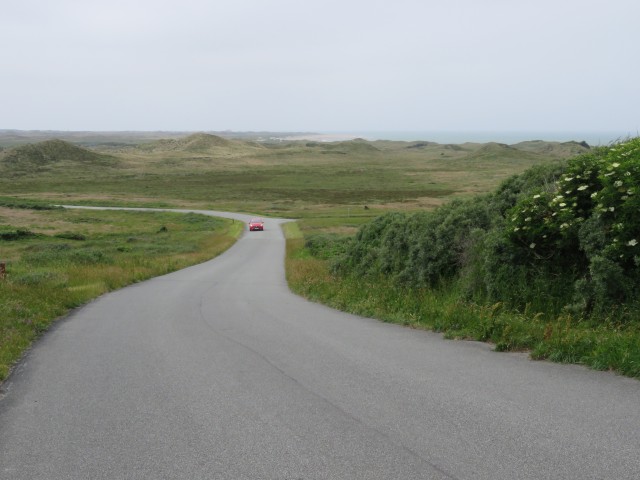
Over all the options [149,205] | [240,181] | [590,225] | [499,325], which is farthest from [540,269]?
[240,181]

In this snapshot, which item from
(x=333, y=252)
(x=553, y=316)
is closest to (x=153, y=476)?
(x=553, y=316)

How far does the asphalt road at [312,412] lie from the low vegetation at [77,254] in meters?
2.07

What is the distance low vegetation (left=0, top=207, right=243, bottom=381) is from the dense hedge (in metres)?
8.46

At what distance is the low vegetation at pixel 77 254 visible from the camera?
13.4m

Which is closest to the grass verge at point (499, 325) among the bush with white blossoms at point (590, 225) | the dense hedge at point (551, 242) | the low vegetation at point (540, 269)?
the low vegetation at point (540, 269)

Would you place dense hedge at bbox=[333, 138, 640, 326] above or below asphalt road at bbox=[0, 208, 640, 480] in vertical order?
above

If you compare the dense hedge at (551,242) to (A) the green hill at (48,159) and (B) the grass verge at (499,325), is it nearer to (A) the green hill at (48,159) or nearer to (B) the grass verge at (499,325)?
(B) the grass verge at (499,325)

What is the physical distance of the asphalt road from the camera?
15.9 ft

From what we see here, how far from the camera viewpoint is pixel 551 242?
10.4 metres

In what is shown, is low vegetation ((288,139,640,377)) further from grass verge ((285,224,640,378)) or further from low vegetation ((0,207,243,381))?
low vegetation ((0,207,243,381))

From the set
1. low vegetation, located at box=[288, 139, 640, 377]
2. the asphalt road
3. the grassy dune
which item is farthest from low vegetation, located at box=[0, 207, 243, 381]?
the grassy dune

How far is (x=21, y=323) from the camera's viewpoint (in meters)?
12.1

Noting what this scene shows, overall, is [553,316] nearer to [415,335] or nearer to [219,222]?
[415,335]

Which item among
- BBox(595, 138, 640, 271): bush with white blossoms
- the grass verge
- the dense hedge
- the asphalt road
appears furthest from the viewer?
the dense hedge
